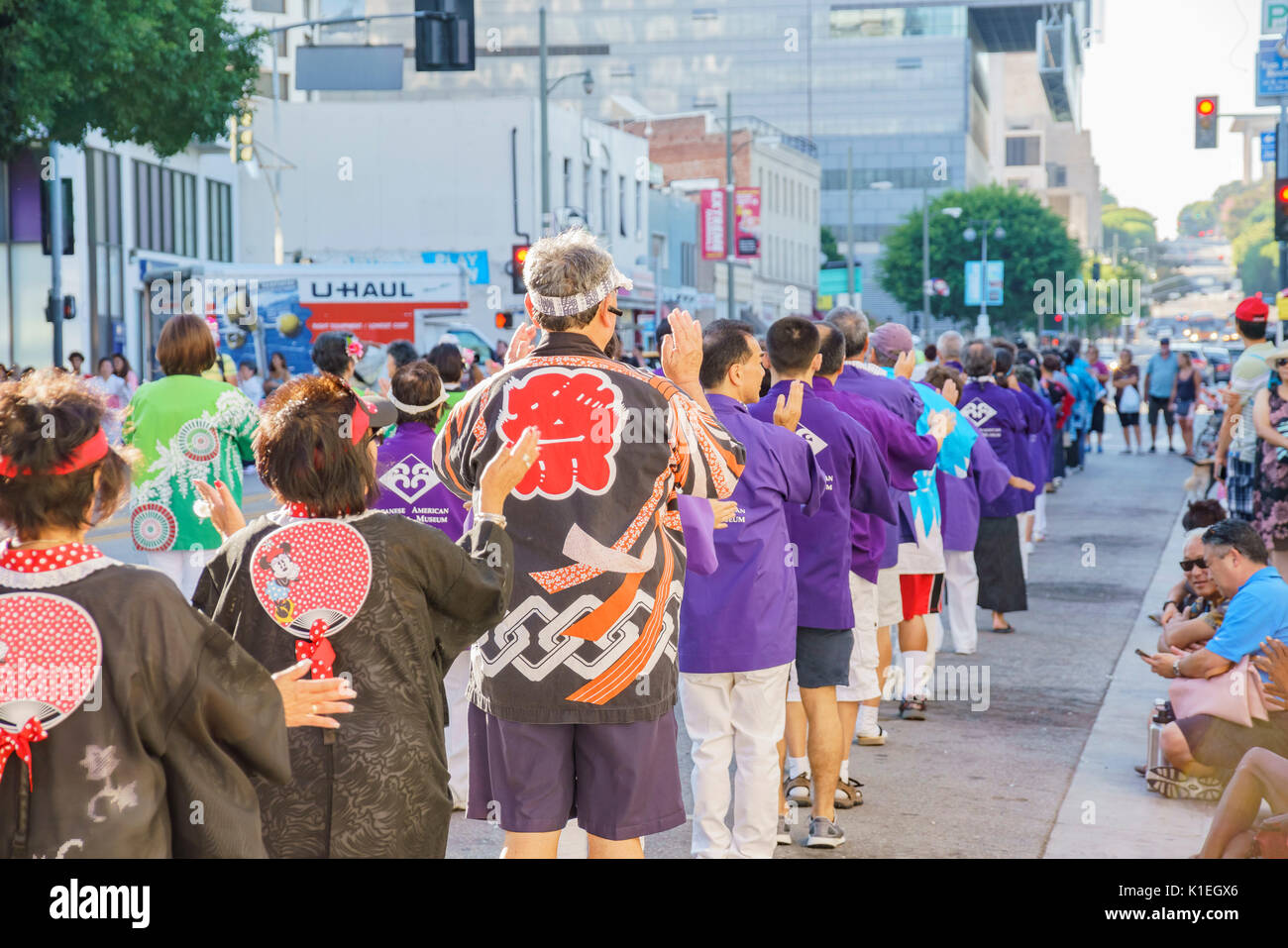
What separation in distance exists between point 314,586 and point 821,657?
2.99m

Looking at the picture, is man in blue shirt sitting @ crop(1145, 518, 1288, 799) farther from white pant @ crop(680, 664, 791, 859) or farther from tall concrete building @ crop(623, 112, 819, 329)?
tall concrete building @ crop(623, 112, 819, 329)

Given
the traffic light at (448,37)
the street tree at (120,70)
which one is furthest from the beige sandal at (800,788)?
the street tree at (120,70)

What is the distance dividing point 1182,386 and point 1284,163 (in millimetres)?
5625

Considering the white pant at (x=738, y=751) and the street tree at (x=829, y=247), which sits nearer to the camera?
the white pant at (x=738, y=751)

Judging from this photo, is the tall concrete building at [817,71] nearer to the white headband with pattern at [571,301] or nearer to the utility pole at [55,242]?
the utility pole at [55,242]

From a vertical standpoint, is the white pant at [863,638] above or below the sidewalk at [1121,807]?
above

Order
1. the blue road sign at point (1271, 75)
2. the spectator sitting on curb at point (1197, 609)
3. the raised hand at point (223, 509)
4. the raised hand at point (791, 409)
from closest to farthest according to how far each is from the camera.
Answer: the raised hand at point (223, 509) < the raised hand at point (791, 409) < the spectator sitting on curb at point (1197, 609) < the blue road sign at point (1271, 75)

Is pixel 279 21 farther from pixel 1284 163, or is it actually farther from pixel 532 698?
pixel 532 698

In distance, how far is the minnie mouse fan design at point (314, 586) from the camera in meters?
3.45

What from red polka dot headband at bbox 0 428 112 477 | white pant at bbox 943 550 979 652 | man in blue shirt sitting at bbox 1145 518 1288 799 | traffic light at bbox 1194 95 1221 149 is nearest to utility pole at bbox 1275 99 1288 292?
traffic light at bbox 1194 95 1221 149

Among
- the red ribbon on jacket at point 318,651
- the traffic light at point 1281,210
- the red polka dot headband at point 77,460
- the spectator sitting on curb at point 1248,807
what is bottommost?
the spectator sitting on curb at point 1248,807

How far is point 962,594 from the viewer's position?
392 inches

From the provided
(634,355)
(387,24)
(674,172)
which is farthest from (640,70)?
(634,355)

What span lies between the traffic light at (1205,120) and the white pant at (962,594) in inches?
643
